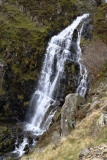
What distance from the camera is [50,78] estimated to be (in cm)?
4094

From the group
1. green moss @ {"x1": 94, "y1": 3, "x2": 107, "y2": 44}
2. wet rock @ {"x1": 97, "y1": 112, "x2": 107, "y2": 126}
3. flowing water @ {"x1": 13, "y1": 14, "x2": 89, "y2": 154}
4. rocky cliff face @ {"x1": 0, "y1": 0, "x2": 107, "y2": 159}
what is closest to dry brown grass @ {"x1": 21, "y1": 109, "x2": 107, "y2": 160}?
wet rock @ {"x1": 97, "y1": 112, "x2": 107, "y2": 126}

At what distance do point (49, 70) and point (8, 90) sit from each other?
310 inches

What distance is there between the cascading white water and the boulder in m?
11.5

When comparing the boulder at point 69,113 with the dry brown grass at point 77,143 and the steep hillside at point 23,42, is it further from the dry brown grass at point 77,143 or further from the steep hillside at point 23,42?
the steep hillside at point 23,42

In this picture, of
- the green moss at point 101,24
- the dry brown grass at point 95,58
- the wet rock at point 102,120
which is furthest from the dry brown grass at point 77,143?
the green moss at point 101,24

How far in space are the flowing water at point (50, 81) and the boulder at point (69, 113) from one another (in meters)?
11.3

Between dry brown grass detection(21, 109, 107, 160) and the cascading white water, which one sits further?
the cascading white water

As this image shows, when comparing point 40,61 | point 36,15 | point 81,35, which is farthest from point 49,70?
point 36,15

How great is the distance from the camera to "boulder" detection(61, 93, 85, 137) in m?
21.6

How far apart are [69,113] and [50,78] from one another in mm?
18613

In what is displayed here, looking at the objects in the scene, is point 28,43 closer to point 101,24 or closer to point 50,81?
point 50,81

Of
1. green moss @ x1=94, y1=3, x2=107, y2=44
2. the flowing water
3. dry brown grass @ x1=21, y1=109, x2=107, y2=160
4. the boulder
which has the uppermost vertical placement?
green moss @ x1=94, y1=3, x2=107, y2=44

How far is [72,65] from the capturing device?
4084cm

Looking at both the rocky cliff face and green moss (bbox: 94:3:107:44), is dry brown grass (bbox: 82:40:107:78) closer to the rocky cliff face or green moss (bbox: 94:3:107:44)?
the rocky cliff face
